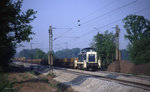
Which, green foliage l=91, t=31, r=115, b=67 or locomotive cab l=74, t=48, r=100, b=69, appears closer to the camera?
locomotive cab l=74, t=48, r=100, b=69

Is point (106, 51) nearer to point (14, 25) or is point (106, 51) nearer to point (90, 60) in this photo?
point (90, 60)

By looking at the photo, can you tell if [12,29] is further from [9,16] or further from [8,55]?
[8,55]

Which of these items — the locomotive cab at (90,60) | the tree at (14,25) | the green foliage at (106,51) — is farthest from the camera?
the green foliage at (106,51)

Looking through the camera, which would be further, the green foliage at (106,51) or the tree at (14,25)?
the green foliage at (106,51)

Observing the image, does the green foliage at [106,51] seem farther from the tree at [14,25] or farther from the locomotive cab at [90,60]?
the tree at [14,25]

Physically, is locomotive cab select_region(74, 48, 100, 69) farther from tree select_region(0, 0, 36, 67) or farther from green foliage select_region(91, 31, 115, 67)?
tree select_region(0, 0, 36, 67)

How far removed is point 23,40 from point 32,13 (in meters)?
2.42

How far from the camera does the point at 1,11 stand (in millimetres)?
13070

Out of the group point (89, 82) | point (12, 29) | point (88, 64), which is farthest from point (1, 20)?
point (88, 64)

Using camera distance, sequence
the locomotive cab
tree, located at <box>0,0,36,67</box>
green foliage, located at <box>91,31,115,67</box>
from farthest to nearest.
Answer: green foliage, located at <box>91,31,115,67</box> < the locomotive cab < tree, located at <box>0,0,36,67</box>

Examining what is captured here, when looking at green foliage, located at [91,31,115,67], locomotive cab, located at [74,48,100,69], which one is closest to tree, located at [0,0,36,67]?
locomotive cab, located at [74,48,100,69]

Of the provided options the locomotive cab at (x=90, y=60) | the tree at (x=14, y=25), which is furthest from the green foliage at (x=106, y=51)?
the tree at (x=14, y=25)

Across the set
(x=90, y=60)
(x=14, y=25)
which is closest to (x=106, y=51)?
(x=90, y=60)

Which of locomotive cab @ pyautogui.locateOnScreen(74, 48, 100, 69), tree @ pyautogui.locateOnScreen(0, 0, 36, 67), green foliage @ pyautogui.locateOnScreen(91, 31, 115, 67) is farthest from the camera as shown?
green foliage @ pyautogui.locateOnScreen(91, 31, 115, 67)
